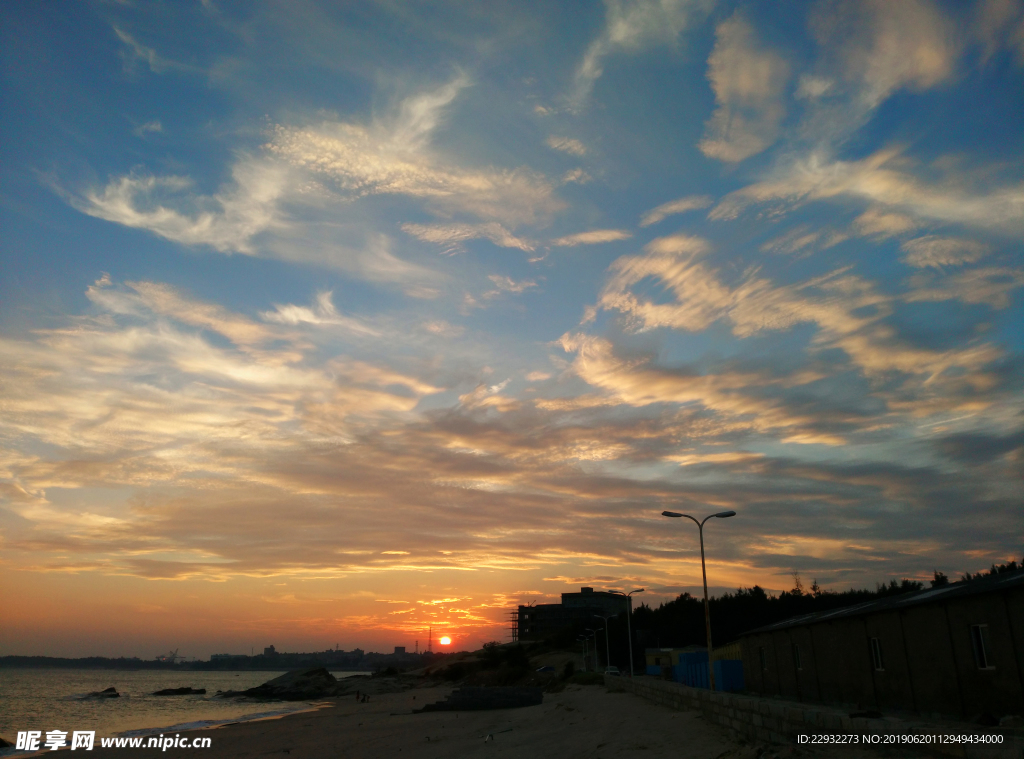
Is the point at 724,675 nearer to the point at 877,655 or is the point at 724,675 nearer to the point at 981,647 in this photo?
the point at 877,655

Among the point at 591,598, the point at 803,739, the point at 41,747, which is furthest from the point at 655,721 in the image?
the point at 591,598

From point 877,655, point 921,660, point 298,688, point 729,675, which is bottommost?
point 298,688

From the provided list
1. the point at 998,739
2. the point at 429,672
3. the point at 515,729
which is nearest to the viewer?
the point at 998,739

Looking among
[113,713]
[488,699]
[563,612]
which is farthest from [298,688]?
[563,612]

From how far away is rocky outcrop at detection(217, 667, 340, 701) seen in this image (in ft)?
323

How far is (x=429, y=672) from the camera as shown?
14300 centimetres

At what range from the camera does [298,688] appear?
101625 millimetres

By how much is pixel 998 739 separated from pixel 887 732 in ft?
6.70

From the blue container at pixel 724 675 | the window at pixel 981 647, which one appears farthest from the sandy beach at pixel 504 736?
the window at pixel 981 647

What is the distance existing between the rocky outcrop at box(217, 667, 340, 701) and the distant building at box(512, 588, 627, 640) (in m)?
76.9

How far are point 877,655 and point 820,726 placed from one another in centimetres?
1368

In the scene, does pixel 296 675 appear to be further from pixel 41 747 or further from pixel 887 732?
pixel 887 732

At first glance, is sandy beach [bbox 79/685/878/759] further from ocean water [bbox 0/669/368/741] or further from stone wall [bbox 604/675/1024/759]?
ocean water [bbox 0/669/368/741]

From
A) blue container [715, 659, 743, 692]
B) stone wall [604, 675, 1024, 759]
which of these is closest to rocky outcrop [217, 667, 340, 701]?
blue container [715, 659, 743, 692]
